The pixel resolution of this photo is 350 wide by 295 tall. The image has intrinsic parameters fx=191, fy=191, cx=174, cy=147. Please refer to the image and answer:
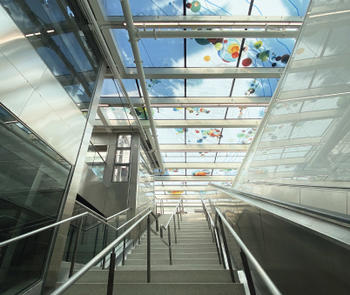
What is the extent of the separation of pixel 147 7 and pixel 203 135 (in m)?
6.72

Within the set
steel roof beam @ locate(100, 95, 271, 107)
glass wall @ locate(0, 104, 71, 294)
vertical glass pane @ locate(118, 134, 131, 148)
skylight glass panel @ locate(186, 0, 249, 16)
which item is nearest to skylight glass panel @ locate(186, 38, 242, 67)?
skylight glass panel @ locate(186, 0, 249, 16)

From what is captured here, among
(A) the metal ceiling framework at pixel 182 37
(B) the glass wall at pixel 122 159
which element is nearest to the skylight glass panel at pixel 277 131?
(A) the metal ceiling framework at pixel 182 37

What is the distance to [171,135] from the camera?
10406 millimetres

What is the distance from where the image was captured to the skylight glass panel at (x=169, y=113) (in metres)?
8.37

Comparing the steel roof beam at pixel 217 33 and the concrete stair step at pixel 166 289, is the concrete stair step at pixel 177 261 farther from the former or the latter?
the steel roof beam at pixel 217 33

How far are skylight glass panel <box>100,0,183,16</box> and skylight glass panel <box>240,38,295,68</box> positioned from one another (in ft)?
7.23

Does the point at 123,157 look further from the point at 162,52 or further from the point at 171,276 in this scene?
the point at 171,276

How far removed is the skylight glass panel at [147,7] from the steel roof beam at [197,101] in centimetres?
312

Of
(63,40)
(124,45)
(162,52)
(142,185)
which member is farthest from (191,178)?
(63,40)

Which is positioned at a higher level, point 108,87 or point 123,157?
point 108,87

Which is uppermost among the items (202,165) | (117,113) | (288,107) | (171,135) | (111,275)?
(117,113)

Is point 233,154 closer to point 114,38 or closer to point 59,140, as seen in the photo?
point 114,38

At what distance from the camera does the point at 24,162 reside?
2645mm

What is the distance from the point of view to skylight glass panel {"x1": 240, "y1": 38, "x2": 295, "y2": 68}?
546cm
